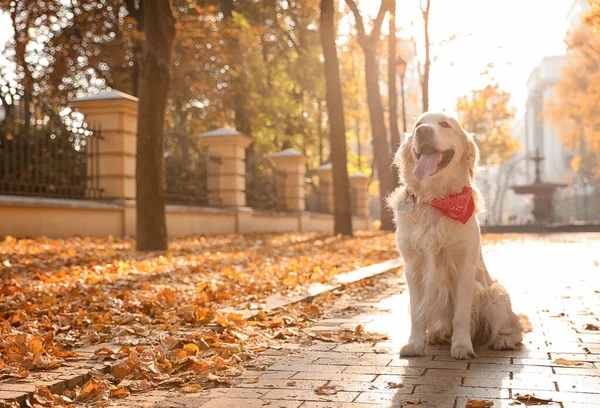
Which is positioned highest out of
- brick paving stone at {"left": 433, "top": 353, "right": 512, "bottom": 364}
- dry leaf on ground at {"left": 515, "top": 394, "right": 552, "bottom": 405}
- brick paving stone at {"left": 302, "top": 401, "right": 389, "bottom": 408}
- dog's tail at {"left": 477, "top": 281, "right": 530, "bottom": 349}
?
dog's tail at {"left": 477, "top": 281, "right": 530, "bottom": 349}

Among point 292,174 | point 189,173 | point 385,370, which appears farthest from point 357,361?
point 292,174

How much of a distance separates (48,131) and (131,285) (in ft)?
28.4

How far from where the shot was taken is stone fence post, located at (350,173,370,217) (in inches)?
1491

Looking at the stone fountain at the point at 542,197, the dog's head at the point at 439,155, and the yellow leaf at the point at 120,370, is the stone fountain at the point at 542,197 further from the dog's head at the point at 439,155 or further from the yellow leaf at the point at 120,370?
the yellow leaf at the point at 120,370

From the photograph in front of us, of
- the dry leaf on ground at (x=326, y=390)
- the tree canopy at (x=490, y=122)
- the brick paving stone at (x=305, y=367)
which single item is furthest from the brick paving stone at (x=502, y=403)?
the tree canopy at (x=490, y=122)

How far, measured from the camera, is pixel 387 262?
12922 millimetres

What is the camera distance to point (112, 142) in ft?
58.5

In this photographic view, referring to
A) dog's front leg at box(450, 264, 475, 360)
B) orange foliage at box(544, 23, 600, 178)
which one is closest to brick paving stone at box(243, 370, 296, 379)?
dog's front leg at box(450, 264, 475, 360)

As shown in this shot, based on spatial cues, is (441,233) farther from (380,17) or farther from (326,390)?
(380,17)

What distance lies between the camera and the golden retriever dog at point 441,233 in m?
5.09

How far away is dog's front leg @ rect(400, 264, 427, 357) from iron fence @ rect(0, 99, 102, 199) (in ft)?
37.1

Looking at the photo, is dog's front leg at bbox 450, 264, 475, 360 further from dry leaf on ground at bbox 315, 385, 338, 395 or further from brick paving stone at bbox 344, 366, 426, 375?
dry leaf on ground at bbox 315, 385, 338, 395

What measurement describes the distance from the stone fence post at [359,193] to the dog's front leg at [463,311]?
32483 millimetres

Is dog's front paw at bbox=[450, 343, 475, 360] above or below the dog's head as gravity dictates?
below
